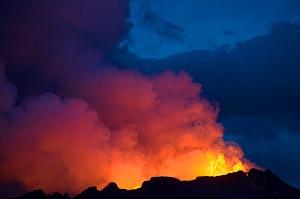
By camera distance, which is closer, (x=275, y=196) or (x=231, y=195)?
(x=231, y=195)

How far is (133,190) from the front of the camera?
186 metres

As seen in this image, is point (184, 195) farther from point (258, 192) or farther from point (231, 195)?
point (258, 192)

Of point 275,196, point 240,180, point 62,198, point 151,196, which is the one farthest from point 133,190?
point 275,196

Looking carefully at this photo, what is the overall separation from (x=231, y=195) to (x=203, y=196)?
14211 millimetres

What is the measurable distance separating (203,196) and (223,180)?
1621cm

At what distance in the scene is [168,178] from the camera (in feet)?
632

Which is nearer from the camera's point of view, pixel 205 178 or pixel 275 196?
pixel 205 178

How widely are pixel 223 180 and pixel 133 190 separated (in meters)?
40.9

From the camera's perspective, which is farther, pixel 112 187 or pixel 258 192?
pixel 258 192

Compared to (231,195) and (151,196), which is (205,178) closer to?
(231,195)

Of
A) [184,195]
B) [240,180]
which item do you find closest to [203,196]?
[184,195]

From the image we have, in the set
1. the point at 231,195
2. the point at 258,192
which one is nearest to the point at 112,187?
the point at 231,195

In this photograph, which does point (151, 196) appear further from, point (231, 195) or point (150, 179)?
point (231, 195)

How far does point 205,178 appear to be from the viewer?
612 feet
